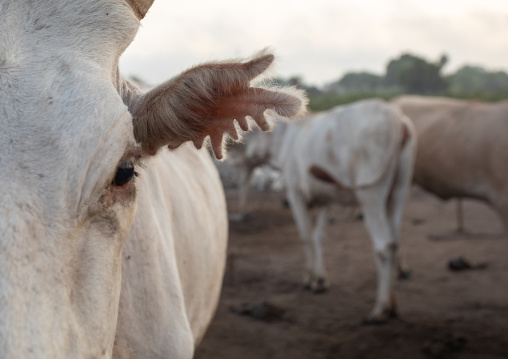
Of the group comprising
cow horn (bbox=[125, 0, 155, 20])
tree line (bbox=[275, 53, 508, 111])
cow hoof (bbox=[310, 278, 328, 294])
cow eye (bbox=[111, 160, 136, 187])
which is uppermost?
cow horn (bbox=[125, 0, 155, 20])

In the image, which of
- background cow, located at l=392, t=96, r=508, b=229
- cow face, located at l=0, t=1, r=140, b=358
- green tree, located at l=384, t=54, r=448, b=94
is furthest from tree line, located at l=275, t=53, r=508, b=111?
cow face, located at l=0, t=1, r=140, b=358

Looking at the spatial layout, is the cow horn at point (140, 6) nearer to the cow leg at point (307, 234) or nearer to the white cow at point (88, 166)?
the white cow at point (88, 166)

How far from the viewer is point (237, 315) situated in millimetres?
6301

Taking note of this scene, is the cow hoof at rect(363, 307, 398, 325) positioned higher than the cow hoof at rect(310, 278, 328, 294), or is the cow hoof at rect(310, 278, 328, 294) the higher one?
the cow hoof at rect(363, 307, 398, 325)

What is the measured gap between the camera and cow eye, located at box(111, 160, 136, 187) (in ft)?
4.91

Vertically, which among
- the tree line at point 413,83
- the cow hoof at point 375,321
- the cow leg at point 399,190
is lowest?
the tree line at point 413,83

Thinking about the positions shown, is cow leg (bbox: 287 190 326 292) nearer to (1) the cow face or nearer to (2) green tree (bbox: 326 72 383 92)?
(1) the cow face

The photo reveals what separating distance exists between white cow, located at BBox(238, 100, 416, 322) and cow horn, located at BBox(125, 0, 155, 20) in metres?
4.31

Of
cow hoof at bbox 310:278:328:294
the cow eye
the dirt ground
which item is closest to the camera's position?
the cow eye

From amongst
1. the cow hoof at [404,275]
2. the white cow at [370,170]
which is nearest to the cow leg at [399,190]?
the white cow at [370,170]

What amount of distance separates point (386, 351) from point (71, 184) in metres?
4.50

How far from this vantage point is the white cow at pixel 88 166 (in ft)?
4.11

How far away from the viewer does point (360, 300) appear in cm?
673

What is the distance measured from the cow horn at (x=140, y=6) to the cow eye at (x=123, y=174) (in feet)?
2.29
